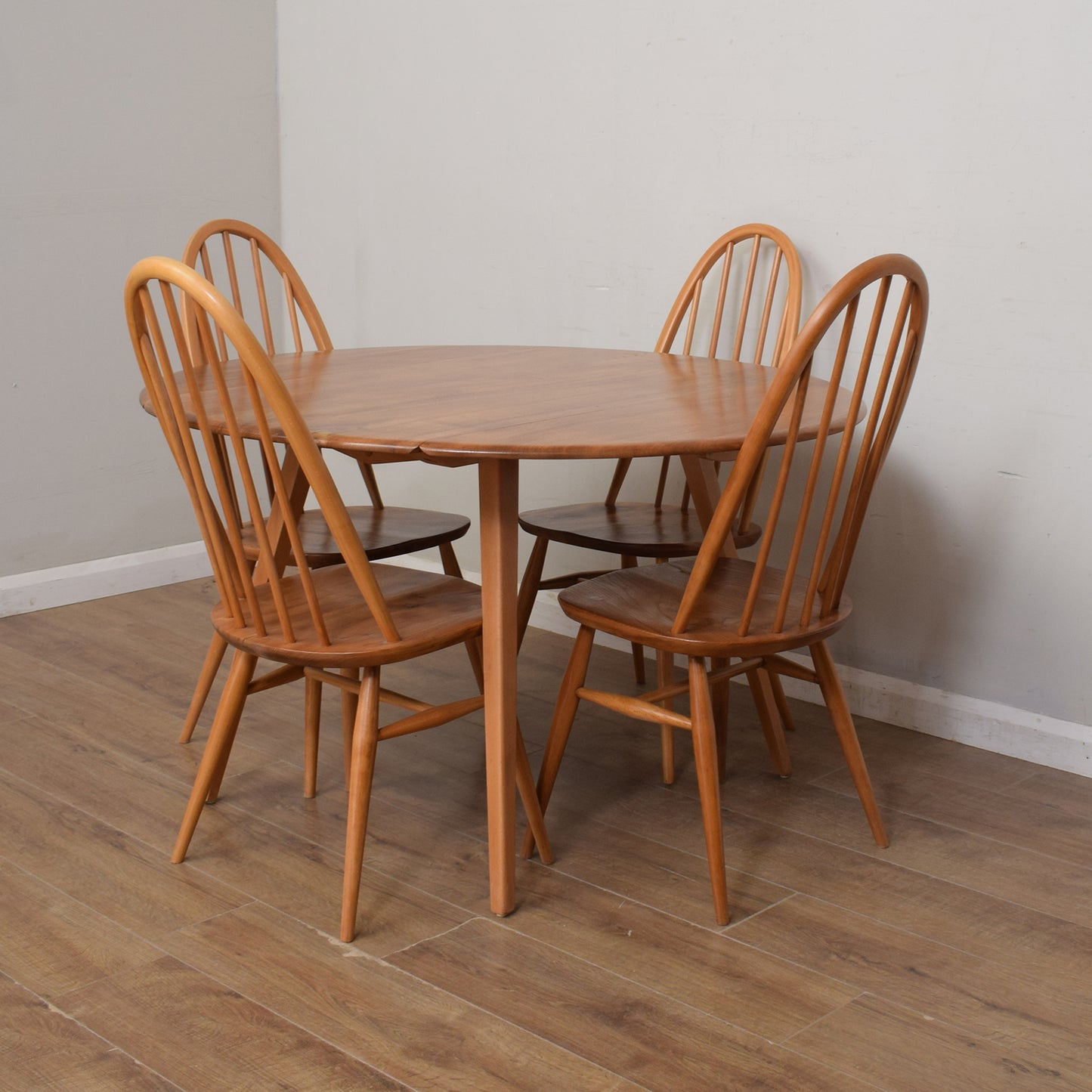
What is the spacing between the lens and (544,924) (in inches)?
70.6

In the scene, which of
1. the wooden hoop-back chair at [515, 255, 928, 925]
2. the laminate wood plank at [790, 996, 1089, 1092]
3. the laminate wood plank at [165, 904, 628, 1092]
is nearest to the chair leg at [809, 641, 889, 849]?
the wooden hoop-back chair at [515, 255, 928, 925]

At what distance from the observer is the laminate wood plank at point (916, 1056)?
4.83 feet

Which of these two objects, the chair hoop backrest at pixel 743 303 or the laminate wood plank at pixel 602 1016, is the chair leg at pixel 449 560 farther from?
the laminate wood plank at pixel 602 1016

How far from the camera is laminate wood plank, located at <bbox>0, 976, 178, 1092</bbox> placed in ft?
4.71

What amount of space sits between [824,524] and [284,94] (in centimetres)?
246

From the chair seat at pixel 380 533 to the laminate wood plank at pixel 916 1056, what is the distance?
1098 millimetres

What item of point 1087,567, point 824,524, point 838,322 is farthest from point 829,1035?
point 838,322

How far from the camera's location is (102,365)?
329 centimetres

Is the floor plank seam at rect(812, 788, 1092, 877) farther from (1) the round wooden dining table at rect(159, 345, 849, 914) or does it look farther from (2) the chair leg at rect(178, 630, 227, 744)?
(2) the chair leg at rect(178, 630, 227, 744)

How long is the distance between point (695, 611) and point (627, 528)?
21.2 inches

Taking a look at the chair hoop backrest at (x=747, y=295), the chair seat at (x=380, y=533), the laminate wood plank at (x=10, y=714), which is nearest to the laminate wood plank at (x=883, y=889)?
the chair seat at (x=380, y=533)

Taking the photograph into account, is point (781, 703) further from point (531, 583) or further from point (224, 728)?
point (224, 728)

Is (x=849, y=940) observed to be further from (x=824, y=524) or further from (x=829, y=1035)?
(x=824, y=524)

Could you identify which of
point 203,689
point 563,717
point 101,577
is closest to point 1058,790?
point 563,717
